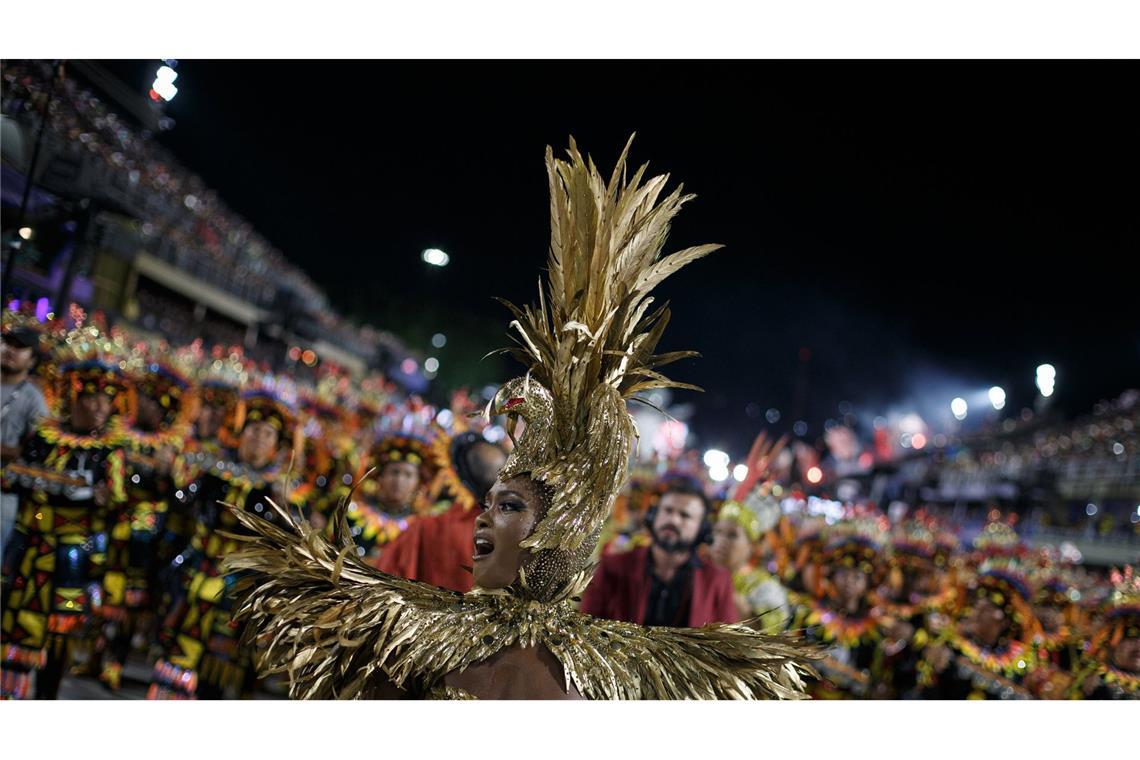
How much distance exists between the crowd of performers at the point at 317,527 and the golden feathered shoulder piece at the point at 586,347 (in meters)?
2.33

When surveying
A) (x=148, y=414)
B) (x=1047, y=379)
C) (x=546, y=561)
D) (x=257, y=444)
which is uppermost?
(x=1047, y=379)

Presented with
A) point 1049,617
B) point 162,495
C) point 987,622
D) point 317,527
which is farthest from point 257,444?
point 1049,617

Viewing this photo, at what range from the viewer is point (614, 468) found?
186 centimetres

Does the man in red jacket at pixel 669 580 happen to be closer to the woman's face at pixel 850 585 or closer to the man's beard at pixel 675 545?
the man's beard at pixel 675 545

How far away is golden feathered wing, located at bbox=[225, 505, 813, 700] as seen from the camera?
1.78 meters

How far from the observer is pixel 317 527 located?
5.02m

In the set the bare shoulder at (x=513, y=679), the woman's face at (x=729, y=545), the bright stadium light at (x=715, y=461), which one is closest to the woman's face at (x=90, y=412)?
the woman's face at (x=729, y=545)

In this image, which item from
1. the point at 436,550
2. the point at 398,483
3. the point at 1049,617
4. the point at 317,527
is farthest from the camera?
the point at 1049,617

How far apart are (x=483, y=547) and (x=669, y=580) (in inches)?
142

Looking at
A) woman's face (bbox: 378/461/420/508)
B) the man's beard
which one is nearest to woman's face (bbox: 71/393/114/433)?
woman's face (bbox: 378/461/420/508)

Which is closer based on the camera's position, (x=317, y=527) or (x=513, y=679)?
(x=513, y=679)

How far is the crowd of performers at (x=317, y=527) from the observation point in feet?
17.0

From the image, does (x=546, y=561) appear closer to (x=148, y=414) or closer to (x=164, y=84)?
(x=164, y=84)

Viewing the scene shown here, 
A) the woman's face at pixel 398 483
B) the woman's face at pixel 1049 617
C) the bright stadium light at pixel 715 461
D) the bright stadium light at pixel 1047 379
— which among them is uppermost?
the bright stadium light at pixel 1047 379
